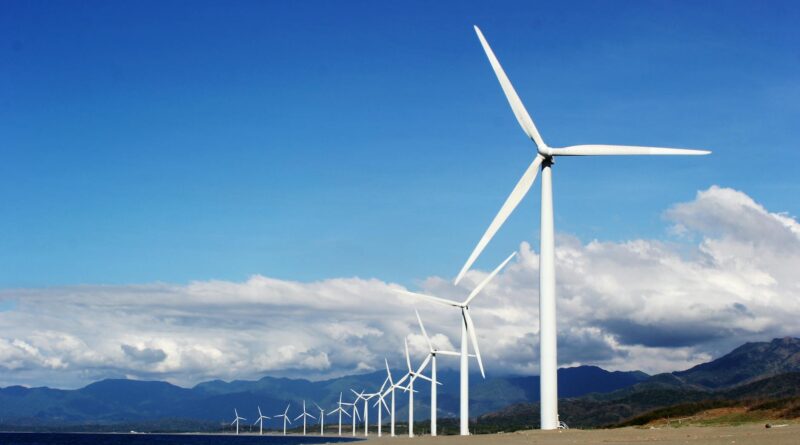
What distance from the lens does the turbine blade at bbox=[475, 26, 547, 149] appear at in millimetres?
59500

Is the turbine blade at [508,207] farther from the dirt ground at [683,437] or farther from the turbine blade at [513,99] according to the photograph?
the dirt ground at [683,437]

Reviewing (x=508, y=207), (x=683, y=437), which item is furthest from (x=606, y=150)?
(x=683, y=437)

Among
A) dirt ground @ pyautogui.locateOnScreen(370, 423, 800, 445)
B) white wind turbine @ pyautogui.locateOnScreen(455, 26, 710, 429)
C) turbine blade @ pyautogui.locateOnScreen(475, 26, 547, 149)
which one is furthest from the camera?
turbine blade @ pyautogui.locateOnScreen(475, 26, 547, 149)

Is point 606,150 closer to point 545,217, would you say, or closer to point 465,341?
point 545,217

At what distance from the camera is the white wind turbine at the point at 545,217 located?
1969 inches

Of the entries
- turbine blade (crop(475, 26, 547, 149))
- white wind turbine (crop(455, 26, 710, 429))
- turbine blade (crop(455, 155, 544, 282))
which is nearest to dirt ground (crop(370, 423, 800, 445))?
white wind turbine (crop(455, 26, 710, 429))

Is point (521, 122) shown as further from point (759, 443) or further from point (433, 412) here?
point (433, 412)

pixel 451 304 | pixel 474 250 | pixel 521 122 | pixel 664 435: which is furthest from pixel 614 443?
pixel 451 304

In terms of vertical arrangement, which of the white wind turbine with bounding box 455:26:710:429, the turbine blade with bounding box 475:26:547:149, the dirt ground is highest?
the turbine blade with bounding box 475:26:547:149

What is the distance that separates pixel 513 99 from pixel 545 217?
1294 cm

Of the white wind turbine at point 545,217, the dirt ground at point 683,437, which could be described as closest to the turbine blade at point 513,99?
the white wind turbine at point 545,217

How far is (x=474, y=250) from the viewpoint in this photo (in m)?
60.5

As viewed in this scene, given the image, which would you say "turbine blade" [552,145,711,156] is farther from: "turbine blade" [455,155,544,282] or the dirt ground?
the dirt ground

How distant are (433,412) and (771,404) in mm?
58193
